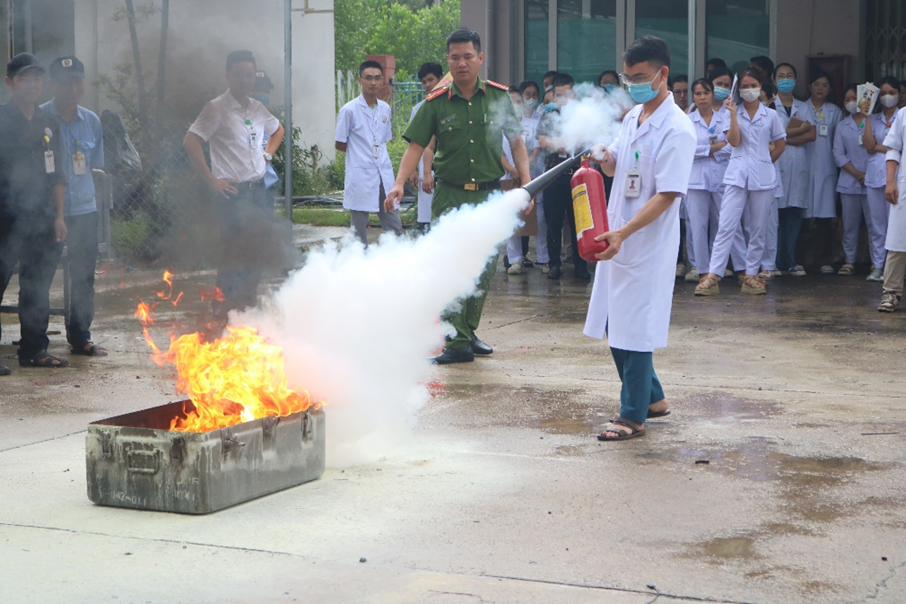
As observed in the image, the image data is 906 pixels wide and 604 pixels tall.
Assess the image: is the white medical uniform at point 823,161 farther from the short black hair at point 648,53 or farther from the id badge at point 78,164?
the id badge at point 78,164

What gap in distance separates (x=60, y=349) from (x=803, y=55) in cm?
892

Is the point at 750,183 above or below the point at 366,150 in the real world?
below

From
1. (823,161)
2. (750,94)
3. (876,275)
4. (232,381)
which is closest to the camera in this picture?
(232,381)

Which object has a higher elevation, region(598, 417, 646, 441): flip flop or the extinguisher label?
the extinguisher label

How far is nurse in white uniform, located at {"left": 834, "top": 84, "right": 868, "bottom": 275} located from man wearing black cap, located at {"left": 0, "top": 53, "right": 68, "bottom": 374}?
817cm

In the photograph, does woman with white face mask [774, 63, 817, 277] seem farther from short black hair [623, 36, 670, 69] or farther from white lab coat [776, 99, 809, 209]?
short black hair [623, 36, 670, 69]

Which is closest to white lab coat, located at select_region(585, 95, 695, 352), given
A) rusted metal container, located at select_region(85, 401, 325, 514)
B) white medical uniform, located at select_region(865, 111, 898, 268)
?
rusted metal container, located at select_region(85, 401, 325, 514)

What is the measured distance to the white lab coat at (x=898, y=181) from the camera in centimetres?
955

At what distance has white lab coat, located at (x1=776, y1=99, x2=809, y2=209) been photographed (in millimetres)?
12180

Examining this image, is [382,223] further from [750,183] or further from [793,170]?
[793,170]

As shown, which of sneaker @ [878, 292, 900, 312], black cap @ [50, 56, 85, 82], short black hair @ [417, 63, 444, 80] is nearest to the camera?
Answer: black cap @ [50, 56, 85, 82]

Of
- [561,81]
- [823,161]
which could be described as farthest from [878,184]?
[561,81]

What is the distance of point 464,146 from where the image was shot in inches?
306

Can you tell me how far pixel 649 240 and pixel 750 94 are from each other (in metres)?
5.72
